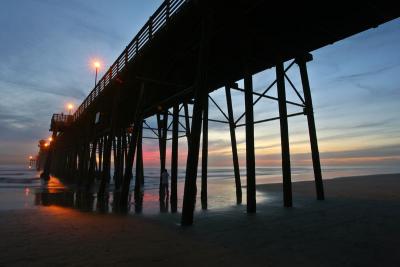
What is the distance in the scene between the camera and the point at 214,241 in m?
4.62

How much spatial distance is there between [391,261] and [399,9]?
20.8 ft

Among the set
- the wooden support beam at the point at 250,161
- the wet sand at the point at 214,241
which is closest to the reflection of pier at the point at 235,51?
the wooden support beam at the point at 250,161

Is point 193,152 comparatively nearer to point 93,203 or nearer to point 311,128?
point 311,128

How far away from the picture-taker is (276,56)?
9.39 metres

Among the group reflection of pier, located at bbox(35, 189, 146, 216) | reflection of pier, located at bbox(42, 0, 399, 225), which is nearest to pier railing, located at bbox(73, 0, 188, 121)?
reflection of pier, located at bbox(42, 0, 399, 225)

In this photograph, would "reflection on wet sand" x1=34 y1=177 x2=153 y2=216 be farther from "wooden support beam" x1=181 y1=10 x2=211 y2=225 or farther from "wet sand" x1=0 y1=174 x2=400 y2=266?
"wooden support beam" x1=181 y1=10 x2=211 y2=225

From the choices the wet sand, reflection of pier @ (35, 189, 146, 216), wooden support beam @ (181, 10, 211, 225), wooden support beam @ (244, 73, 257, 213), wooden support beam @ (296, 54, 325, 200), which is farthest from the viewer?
reflection of pier @ (35, 189, 146, 216)

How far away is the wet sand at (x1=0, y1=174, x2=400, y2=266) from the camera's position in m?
3.66

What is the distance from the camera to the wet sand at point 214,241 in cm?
366

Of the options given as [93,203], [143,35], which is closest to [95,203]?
[93,203]

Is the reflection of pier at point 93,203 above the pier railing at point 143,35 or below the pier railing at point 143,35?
below

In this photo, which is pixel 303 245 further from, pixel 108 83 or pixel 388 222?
pixel 108 83

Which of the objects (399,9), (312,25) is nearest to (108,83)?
(312,25)

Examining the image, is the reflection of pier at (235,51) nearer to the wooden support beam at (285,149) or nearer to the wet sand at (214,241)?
the wooden support beam at (285,149)
